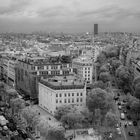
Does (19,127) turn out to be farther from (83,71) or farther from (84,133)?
(83,71)

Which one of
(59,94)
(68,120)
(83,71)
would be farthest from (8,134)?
(83,71)

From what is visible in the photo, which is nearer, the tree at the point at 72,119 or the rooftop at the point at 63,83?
the tree at the point at 72,119

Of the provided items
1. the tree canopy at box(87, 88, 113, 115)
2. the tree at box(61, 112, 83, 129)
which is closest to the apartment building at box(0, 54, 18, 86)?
the tree canopy at box(87, 88, 113, 115)

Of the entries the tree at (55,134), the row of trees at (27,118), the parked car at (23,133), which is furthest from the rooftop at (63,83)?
the tree at (55,134)

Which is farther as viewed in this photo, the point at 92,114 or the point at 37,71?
the point at 37,71

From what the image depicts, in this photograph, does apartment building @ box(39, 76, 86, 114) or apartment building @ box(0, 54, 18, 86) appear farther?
apartment building @ box(0, 54, 18, 86)

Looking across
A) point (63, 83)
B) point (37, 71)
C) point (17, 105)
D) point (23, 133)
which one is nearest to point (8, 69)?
point (37, 71)

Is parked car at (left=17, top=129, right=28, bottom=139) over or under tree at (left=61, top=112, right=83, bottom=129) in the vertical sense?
under

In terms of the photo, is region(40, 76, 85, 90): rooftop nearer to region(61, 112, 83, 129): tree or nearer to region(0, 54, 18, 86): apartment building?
region(61, 112, 83, 129): tree

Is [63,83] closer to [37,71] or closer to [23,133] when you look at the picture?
[37,71]

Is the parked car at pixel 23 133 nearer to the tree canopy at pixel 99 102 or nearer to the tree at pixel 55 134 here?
the tree at pixel 55 134

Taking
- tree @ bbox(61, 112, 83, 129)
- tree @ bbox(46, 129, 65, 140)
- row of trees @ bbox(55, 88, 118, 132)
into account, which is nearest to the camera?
tree @ bbox(46, 129, 65, 140)
